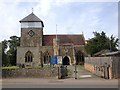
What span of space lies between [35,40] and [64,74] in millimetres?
46039


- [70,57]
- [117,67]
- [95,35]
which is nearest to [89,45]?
[95,35]

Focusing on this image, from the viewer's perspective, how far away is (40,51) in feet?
238

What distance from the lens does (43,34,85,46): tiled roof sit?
75.9 metres

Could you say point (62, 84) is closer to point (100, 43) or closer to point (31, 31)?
point (100, 43)

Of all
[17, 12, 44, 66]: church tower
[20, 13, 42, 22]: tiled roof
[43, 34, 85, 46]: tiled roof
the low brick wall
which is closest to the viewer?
the low brick wall

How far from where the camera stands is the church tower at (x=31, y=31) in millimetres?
74500

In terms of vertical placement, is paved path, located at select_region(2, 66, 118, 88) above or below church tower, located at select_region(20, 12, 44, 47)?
below

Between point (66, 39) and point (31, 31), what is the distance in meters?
11.6

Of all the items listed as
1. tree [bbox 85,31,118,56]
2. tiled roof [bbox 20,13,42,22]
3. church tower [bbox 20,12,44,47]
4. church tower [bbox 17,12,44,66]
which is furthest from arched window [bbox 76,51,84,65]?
tiled roof [bbox 20,13,42,22]

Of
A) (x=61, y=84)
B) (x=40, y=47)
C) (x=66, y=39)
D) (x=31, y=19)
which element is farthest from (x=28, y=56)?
(x=61, y=84)

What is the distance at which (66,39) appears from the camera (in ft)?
254

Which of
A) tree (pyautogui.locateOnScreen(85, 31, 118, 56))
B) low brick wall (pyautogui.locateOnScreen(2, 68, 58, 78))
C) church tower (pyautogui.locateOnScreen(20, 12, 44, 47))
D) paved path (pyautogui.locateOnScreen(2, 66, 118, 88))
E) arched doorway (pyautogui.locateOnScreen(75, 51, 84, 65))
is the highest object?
church tower (pyautogui.locateOnScreen(20, 12, 44, 47))

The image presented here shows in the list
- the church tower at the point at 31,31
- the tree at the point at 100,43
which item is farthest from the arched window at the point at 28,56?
the tree at the point at 100,43

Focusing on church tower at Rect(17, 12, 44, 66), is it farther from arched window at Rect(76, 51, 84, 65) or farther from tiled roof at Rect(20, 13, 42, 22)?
arched window at Rect(76, 51, 84, 65)
